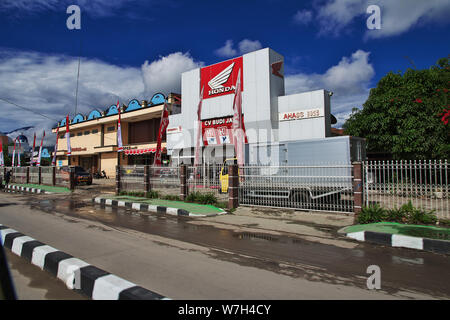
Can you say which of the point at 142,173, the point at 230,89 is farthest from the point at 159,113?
the point at 142,173

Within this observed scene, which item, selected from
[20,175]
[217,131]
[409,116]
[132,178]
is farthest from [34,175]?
[409,116]

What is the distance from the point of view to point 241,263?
4.57 metres

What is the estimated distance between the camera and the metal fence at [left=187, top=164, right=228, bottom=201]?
1174cm

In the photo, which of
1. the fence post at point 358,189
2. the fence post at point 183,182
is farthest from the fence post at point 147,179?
the fence post at point 358,189

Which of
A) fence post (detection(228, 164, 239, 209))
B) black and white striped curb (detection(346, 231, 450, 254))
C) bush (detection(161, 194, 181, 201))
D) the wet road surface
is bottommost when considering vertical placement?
black and white striped curb (detection(346, 231, 450, 254))

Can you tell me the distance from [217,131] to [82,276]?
2082cm

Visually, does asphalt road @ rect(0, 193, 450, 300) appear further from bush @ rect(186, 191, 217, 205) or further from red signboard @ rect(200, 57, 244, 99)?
red signboard @ rect(200, 57, 244, 99)

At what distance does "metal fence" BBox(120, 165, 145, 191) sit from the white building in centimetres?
795

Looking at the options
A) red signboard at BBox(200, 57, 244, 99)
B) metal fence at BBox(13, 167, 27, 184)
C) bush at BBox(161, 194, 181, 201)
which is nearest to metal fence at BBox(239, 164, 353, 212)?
bush at BBox(161, 194, 181, 201)

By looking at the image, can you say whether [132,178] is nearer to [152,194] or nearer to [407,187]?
[152,194]

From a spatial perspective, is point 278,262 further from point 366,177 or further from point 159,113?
point 159,113

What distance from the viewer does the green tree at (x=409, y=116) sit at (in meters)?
14.5

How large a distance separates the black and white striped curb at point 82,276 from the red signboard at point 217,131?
62.1 feet
